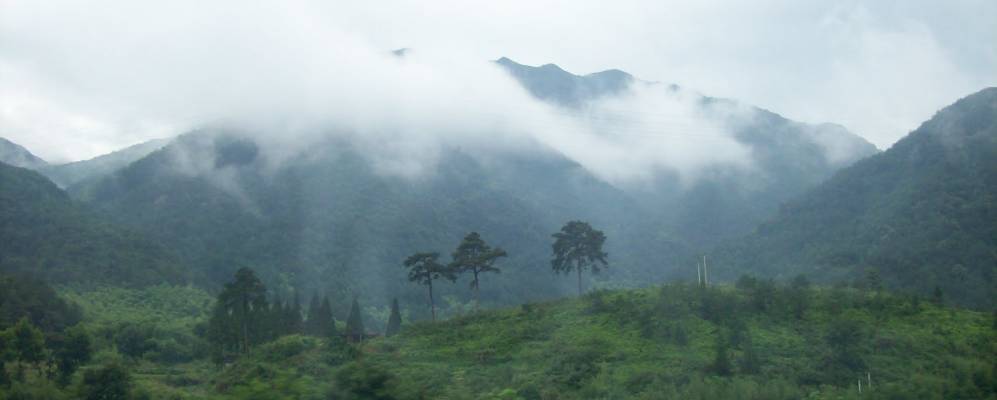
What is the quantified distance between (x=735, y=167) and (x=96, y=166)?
92104mm

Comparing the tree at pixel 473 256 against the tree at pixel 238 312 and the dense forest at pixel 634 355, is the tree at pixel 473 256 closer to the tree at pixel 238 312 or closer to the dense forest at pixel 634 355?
the dense forest at pixel 634 355

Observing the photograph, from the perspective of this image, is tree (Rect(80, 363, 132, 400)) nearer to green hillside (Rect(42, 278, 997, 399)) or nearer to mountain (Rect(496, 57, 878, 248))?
green hillside (Rect(42, 278, 997, 399))

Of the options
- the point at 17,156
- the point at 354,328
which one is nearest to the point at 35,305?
the point at 354,328

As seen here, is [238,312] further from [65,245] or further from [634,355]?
[65,245]

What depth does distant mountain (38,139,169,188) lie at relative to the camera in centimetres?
10512

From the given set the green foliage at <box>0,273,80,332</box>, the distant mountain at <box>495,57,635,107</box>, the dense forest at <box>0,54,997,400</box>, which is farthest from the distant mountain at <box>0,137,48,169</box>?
the distant mountain at <box>495,57,635,107</box>

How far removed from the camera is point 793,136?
390 feet

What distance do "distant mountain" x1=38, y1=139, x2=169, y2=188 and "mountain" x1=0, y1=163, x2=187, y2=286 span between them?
118ft

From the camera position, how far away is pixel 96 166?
11500 centimetres

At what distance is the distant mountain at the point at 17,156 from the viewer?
8756 cm

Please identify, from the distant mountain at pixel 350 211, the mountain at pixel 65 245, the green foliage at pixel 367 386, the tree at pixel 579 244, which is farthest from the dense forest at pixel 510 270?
the distant mountain at pixel 350 211

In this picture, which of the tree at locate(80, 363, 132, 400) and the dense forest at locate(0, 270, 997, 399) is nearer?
the tree at locate(80, 363, 132, 400)

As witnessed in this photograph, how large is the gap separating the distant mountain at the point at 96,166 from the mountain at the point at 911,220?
79.1 meters

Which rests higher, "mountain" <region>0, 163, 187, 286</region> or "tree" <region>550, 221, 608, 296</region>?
"mountain" <region>0, 163, 187, 286</region>
